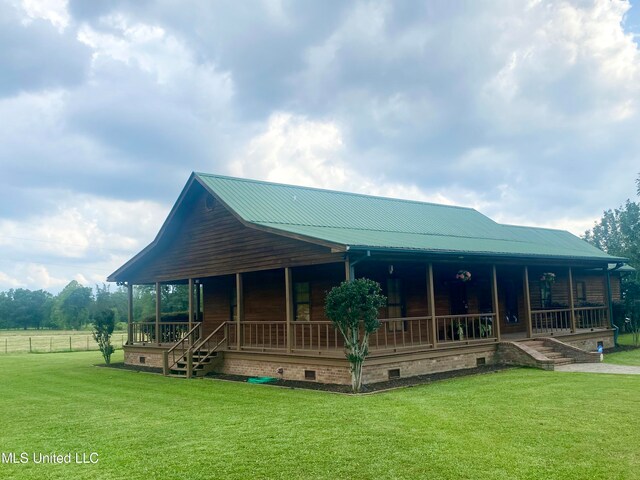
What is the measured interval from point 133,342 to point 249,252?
8.98 m

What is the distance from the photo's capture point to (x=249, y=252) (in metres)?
17.9

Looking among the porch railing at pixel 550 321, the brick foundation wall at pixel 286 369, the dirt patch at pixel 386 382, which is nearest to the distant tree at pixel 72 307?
the brick foundation wall at pixel 286 369

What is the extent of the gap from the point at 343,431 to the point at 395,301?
32.4 ft

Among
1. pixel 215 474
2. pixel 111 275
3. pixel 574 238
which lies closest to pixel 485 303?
pixel 574 238

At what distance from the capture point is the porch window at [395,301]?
18703mm

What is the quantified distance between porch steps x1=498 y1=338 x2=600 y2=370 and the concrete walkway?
25cm

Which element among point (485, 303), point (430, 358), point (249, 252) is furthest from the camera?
point (485, 303)

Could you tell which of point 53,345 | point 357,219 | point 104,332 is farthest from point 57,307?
point 357,219

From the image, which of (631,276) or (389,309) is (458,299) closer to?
(389,309)

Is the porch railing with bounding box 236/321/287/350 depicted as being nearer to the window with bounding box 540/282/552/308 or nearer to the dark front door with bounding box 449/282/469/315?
the dark front door with bounding box 449/282/469/315

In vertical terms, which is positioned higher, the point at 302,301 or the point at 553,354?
the point at 302,301

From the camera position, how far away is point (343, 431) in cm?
932

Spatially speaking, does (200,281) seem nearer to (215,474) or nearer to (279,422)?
(279,422)

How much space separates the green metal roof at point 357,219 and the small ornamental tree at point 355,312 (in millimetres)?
1136
